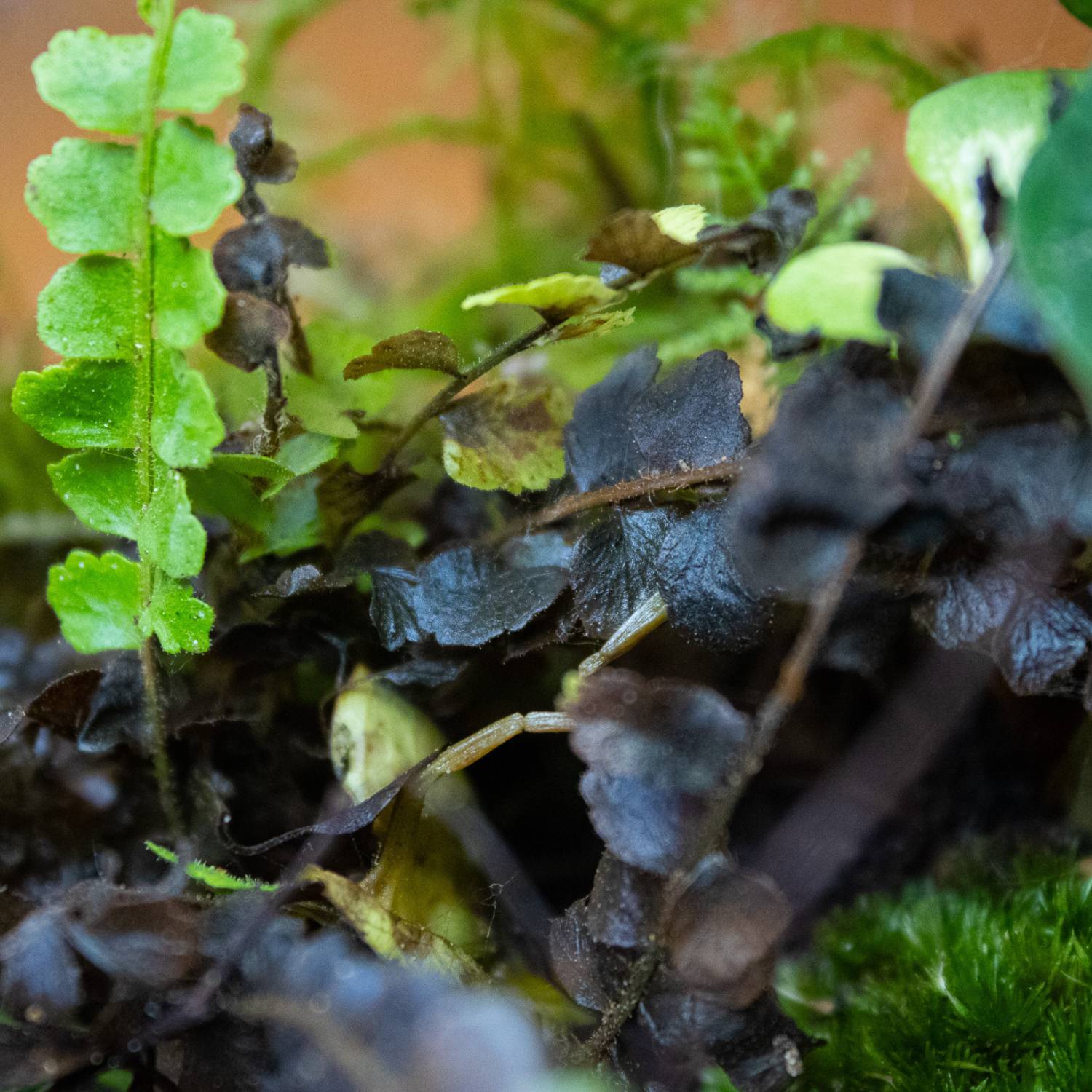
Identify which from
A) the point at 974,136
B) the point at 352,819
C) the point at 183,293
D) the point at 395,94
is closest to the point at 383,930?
the point at 352,819

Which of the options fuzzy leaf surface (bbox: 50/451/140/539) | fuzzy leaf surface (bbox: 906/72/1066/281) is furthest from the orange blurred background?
fuzzy leaf surface (bbox: 50/451/140/539)

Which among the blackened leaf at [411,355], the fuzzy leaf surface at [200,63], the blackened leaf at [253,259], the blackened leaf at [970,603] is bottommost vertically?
the blackened leaf at [970,603]

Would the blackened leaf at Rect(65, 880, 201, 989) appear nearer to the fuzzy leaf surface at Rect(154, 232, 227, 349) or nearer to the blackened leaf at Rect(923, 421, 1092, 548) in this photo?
the fuzzy leaf surface at Rect(154, 232, 227, 349)

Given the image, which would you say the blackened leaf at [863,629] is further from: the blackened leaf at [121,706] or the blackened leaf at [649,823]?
the blackened leaf at [121,706]

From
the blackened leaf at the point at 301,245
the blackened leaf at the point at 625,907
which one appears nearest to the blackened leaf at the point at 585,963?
the blackened leaf at the point at 625,907

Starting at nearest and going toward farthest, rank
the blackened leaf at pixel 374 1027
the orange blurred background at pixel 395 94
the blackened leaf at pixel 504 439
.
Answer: the blackened leaf at pixel 374 1027 → the blackened leaf at pixel 504 439 → the orange blurred background at pixel 395 94

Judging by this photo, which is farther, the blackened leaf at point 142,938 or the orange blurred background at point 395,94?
the orange blurred background at point 395,94

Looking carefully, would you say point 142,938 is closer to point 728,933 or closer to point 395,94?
point 728,933
